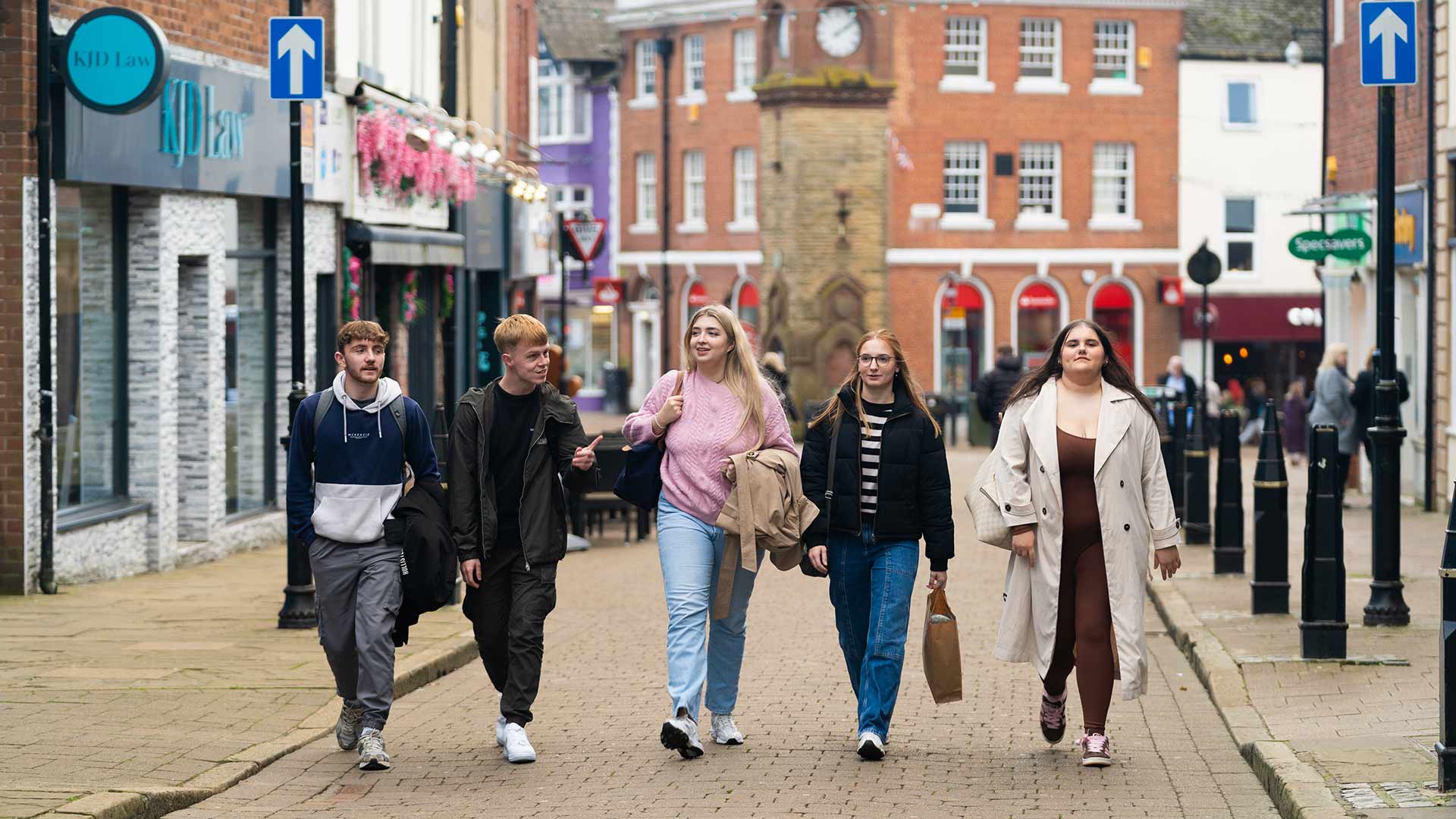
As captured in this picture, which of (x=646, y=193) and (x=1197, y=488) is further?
(x=646, y=193)

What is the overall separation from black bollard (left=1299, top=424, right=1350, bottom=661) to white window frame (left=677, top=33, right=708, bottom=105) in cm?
4438

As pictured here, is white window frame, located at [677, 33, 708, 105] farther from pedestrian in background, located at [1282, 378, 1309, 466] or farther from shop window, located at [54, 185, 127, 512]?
shop window, located at [54, 185, 127, 512]

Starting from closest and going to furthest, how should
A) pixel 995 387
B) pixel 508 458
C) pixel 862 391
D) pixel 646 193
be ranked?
pixel 508 458 → pixel 862 391 → pixel 995 387 → pixel 646 193

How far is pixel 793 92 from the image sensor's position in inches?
1789

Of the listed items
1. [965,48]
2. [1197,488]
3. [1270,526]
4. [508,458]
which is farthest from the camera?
[965,48]

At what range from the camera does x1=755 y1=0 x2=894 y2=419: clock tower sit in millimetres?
45625

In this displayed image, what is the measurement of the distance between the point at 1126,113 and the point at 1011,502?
44412mm

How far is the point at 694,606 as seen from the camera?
8547 mm

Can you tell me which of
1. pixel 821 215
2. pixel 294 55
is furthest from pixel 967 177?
pixel 294 55

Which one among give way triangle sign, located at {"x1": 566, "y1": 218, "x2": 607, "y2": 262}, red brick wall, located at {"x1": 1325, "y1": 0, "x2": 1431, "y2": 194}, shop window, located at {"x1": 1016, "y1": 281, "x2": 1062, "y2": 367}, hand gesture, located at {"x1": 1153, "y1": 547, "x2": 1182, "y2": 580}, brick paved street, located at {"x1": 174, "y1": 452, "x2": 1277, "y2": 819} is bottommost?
brick paved street, located at {"x1": 174, "y1": 452, "x2": 1277, "y2": 819}

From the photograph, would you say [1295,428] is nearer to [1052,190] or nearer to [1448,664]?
[1052,190]

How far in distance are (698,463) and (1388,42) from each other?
16.6ft

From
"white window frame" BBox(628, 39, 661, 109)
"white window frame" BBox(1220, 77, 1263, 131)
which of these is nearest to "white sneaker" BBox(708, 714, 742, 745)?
"white window frame" BBox(1220, 77, 1263, 131)

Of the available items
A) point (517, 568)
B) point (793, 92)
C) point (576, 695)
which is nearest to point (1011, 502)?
point (517, 568)
